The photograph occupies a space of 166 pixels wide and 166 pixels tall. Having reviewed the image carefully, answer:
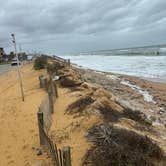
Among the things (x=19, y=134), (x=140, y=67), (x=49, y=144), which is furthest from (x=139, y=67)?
(x=49, y=144)

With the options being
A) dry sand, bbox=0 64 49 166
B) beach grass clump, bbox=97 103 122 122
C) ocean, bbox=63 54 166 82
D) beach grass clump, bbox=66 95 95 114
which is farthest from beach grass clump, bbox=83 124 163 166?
ocean, bbox=63 54 166 82

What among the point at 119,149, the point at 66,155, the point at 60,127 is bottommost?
the point at 60,127

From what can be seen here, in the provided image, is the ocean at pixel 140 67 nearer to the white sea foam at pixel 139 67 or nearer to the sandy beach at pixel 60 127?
the white sea foam at pixel 139 67

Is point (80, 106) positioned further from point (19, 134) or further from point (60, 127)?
point (19, 134)

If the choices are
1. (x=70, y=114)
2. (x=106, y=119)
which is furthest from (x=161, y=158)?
(x=70, y=114)

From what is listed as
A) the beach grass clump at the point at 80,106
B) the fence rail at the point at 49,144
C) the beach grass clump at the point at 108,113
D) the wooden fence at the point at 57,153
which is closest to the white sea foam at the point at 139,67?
the beach grass clump at the point at 80,106

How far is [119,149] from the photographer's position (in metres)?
5.22

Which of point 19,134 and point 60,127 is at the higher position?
point 60,127

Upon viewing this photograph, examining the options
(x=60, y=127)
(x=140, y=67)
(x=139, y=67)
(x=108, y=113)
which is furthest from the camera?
(x=139, y=67)

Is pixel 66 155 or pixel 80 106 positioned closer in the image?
pixel 66 155

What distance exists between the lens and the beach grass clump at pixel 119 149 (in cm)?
503

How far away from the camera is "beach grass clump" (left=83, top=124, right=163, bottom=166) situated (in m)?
Answer: 5.03

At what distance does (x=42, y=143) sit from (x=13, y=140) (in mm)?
1143

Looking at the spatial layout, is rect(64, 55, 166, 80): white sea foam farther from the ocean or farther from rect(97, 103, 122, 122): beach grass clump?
rect(97, 103, 122, 122): beach grass clump
